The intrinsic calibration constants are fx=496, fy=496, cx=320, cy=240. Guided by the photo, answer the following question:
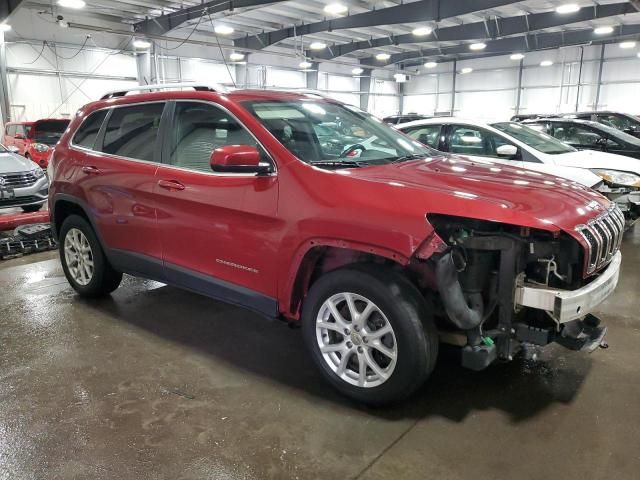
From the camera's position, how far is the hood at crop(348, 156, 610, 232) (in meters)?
2.29

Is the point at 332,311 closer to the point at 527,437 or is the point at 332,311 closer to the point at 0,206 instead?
the point at 527,437

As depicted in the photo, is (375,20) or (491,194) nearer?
(491,194)

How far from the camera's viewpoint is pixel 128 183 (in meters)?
3.62

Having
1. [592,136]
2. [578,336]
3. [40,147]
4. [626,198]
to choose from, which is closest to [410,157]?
[578,336]

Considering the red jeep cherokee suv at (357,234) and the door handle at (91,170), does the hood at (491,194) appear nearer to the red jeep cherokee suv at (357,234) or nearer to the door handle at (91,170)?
the red jeep cherokee suv at (357,234)

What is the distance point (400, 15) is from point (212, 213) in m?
13.0

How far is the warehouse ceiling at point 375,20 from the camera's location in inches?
537

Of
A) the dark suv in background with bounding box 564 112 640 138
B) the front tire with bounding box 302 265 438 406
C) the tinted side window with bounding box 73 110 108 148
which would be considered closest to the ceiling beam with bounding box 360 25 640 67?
the dark suv in background with bounding box 564 112 640 138

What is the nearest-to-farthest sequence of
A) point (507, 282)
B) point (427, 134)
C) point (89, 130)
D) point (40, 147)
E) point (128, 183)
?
point (507, 282) → point (128, 183) → point (89, 130) → point (427, 134) → point (40, 147)

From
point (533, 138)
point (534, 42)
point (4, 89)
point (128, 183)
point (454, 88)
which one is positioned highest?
point (534, 42)

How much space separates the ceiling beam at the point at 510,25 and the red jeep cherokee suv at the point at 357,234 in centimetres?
1400

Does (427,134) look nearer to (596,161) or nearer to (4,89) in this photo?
(596,161)

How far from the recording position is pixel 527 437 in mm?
2461

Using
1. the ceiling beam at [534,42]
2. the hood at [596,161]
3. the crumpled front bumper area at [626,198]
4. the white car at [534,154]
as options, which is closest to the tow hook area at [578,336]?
the white car at [534,154]
